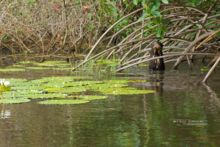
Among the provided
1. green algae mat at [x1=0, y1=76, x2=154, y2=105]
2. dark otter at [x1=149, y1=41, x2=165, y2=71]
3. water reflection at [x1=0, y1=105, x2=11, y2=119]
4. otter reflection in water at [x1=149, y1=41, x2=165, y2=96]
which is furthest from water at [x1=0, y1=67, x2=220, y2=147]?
dark otter at [x1=149, y1=41, x2=165, y2=71]

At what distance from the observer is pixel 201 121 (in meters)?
5.51

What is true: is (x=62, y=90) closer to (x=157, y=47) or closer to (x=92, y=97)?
(x=92, y=97)

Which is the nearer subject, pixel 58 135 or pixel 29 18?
pixel 58 135

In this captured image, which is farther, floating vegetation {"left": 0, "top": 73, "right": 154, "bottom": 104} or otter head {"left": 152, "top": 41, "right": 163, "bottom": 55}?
otter head {"left": 152, "top": 41, "right": 163, "bottom": 55}

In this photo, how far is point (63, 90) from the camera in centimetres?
757

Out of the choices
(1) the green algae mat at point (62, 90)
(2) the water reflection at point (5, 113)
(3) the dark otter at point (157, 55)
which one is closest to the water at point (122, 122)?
(2) the water reflection at point (5, 113)

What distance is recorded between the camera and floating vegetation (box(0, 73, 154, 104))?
697 cm

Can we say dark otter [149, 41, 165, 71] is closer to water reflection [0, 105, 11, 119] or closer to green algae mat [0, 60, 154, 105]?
green algae mat [0, 60, 154, 105]

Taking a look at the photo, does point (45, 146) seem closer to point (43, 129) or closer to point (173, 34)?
point (43, 129)

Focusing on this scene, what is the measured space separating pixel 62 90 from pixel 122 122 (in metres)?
2.10

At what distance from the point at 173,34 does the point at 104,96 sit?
129 inches

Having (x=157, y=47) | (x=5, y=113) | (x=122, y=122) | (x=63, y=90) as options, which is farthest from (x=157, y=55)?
(x=122, y=122)

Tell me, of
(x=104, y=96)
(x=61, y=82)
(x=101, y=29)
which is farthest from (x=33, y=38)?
(x=104, y=96)

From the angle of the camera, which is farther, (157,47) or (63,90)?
(157,47)
